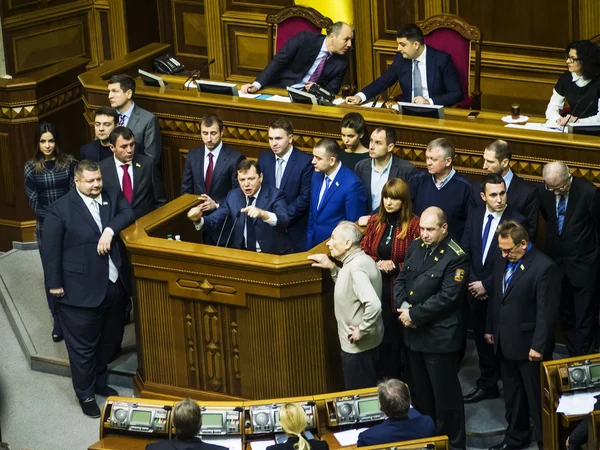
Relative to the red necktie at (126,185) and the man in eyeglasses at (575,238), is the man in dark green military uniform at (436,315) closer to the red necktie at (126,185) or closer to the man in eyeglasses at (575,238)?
the man in eyeglasses at (575,238)

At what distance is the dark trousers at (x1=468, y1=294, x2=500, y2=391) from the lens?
6641 millimetres

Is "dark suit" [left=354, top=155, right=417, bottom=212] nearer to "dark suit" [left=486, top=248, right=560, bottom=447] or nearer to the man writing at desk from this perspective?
"dark suit" [left=486, top=248, right=560, bottom=447]

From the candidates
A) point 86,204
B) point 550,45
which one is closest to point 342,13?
point 550,45

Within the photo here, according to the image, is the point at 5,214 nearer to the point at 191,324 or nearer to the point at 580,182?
the point at 191,324

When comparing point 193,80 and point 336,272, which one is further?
point 193,80

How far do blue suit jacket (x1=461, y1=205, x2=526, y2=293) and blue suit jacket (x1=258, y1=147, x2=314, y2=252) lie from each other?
1017mm

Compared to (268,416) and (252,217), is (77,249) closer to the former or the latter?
(252,217)

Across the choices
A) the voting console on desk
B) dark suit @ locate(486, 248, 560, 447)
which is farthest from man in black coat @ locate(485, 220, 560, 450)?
the voting console on desk

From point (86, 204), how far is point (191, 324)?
940 millimetres

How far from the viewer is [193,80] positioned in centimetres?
852

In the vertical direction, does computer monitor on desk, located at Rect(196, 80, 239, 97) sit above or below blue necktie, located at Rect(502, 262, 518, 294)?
above

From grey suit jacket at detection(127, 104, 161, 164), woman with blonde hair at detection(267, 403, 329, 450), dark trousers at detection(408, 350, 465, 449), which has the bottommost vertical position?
dark trousers at detection(408, 350, 465, 449)

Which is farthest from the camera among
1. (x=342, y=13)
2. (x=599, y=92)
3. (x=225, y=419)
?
(x=342, y=13)

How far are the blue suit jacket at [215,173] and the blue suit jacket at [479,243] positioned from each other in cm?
155
